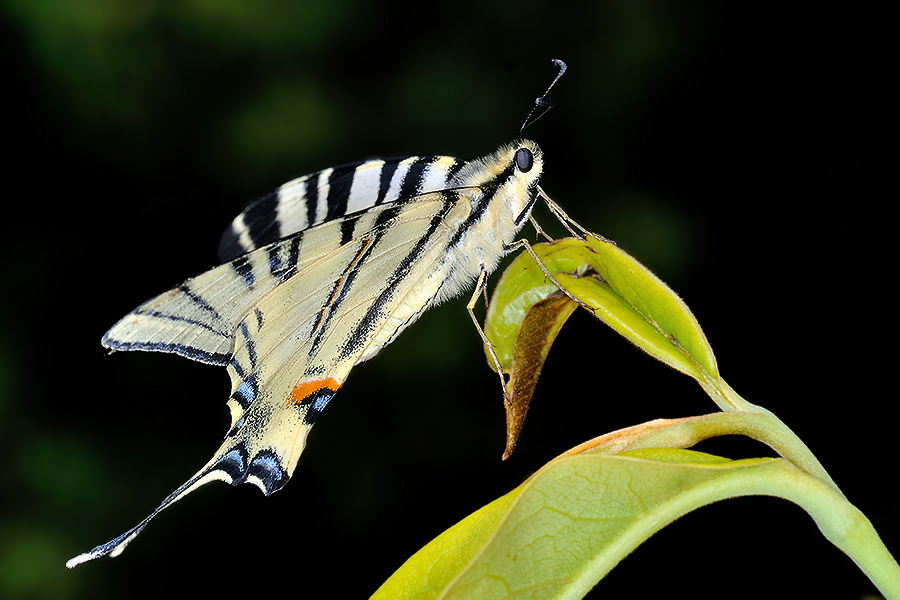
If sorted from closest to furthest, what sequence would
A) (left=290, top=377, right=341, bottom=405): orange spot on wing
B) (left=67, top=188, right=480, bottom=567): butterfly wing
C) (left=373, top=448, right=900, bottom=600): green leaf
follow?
(left=373, top=448, right=900, bottom=600): green leaf, (left=67, top=188, right=480, bottom=567): butterfly wing, (left=290, top=377, right=341, bottom=405): orange spot on wing

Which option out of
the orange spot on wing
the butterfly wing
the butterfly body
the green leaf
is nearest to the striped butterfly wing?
the butterfly body

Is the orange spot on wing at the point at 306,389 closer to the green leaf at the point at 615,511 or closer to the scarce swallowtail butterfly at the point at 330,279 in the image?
the scarce swallowtail butterfly at the point at 330,279

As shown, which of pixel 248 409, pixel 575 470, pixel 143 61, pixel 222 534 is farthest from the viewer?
pixel 222 534

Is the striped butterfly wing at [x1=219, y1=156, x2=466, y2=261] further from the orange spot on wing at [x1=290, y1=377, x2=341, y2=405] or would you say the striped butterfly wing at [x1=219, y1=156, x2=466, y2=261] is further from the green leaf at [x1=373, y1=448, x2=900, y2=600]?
the green leaf at [x1=373, y1=448, x2=900, y2=600]

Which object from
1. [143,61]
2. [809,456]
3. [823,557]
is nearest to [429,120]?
[143,61]

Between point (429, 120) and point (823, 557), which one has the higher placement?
point (429, 120)

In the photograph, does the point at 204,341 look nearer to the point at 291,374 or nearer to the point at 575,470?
the point at 291,374

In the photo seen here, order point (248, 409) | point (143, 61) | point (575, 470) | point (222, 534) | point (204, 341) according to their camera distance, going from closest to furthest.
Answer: point (575, 470) < point (204, 341) < point (248, 409) < point (143, 61) < point (222, 534)

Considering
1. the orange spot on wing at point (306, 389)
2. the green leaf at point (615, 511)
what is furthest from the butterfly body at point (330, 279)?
the green leaf at point (615, 511)
